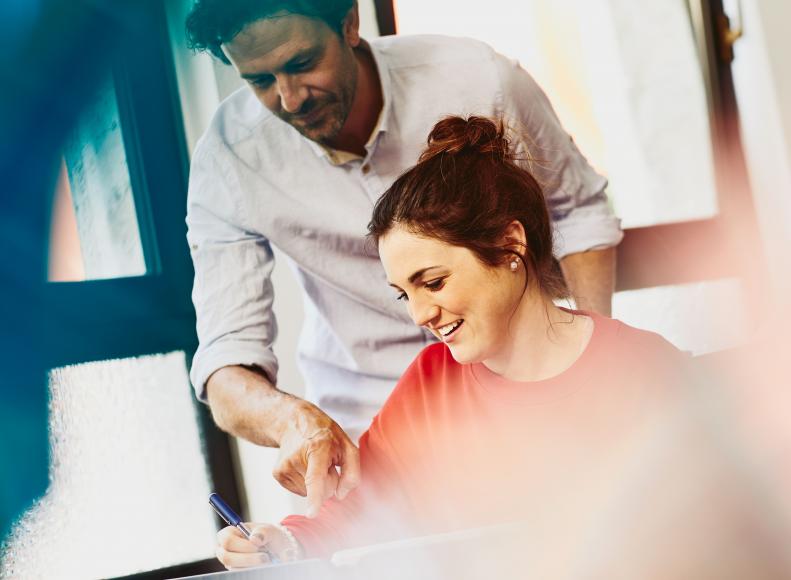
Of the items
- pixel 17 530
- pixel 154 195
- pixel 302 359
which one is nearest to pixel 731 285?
pixel 302 359

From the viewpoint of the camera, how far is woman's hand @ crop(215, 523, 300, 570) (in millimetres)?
738

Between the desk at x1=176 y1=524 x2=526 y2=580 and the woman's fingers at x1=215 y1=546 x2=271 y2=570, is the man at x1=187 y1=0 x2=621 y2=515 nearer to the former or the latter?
the woman's fingers at x1=215 y1=546 x2=271 y2=570

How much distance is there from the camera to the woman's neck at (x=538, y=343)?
2.59 feet

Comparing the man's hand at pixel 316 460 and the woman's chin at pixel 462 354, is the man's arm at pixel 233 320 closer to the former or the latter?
the man's hand at pixel 316 460

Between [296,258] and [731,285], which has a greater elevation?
[296,258]

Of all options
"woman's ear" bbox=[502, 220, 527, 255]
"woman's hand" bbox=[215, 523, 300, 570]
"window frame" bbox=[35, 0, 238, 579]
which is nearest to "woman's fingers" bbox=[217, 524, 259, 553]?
"woman's hand" bbox=[215, 523, 300, 570]

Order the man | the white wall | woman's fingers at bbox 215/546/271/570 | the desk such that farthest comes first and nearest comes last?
the white wall, the man, woman's fingers at bbox 215/546/271/570, the desk

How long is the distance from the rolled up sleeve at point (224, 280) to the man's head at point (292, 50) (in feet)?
0.33

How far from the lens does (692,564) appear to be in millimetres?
716

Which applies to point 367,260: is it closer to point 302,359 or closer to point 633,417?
point 302,359

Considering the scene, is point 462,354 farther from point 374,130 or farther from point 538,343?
point 374,130

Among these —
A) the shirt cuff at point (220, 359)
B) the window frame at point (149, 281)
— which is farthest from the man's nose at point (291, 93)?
the shirt cuff at point (220, 359)

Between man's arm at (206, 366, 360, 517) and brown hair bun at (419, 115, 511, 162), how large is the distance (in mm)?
266

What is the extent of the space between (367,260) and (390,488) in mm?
223
